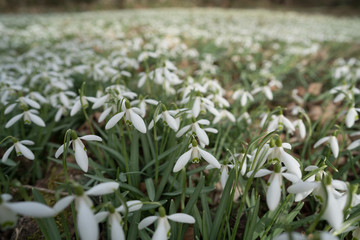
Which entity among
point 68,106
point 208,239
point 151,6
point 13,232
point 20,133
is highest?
point 151,6

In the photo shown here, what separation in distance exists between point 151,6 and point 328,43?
14.5 metres

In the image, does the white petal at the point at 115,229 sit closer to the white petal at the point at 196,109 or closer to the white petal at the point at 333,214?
the white petal at the point at 333,214

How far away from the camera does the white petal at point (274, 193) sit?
706 millimetres

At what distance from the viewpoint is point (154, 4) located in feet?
57.7

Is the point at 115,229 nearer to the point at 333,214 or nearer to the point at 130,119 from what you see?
the point at 130,119

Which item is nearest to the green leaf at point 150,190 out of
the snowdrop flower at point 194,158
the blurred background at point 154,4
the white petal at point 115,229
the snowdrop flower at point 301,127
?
the snowdrop flower at point 194,158

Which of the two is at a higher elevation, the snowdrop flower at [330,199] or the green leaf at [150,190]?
the snowdrop flower at [330,199]

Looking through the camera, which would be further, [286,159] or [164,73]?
[164,73]

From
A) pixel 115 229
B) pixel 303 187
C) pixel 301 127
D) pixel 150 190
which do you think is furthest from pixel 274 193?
pixel 301 127

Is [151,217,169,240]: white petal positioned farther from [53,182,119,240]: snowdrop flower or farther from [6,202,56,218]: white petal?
[6,202,56,218]: white petal

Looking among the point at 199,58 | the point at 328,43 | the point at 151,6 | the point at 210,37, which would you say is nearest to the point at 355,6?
the point at 151,6

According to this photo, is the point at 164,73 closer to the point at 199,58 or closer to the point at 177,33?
the point at 199,58

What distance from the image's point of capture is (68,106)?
1.67m

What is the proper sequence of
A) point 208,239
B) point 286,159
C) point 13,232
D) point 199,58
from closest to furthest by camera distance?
1. point 286,159
2. point 208,239
3. point 13,232
4. point 199,58
